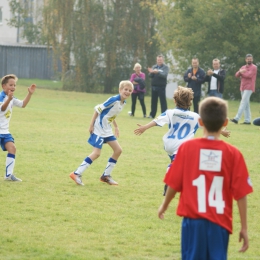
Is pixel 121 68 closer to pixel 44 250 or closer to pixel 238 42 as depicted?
pixel 238 42

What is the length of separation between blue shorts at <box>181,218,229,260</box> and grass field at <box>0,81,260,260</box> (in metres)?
1.92

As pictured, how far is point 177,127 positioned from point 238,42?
84.9 ft

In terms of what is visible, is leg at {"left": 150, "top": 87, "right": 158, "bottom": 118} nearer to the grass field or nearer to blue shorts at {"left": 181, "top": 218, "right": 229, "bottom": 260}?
the grass field

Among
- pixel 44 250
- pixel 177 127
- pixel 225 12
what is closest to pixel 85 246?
pixel 44 250

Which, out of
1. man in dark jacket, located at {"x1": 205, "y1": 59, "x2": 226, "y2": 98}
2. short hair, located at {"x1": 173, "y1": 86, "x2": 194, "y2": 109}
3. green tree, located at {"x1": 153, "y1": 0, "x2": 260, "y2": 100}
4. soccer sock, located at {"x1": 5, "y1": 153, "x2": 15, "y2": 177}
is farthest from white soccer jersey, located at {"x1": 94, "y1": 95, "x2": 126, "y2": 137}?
green tree, located at {"x1": 153, "y1": 0, "x2": 260, "y2": 100}

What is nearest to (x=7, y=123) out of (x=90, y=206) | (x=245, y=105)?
(x=90, y=206)

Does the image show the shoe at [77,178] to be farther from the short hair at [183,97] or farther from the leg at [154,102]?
the leg at [154,102]

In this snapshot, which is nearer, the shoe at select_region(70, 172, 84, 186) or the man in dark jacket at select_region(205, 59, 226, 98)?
the shoe at select_region(70, 172, 84, 186)

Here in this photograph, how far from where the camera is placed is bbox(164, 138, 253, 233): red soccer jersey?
14.1 feet

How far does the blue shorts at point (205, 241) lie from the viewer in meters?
4.29

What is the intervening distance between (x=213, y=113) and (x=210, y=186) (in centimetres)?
48

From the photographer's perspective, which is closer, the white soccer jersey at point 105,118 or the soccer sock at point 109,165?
the white soccer jersey at point 105,118

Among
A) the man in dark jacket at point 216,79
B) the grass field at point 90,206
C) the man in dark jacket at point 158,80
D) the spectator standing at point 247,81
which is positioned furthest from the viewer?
the man in dark jacket at point 158,80

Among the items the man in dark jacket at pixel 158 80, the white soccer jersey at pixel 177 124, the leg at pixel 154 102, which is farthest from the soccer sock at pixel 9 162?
the leg at pixel 154 102
